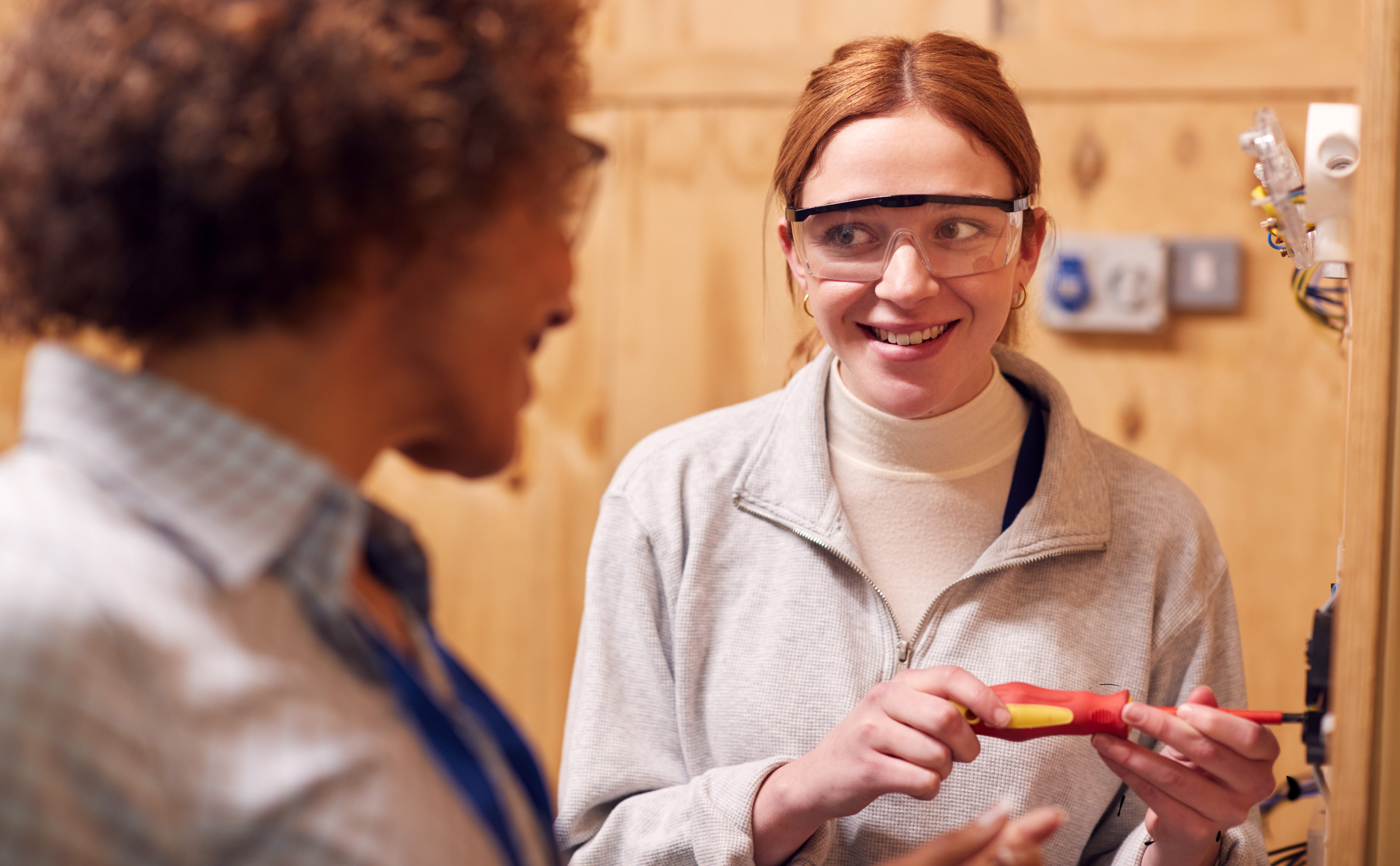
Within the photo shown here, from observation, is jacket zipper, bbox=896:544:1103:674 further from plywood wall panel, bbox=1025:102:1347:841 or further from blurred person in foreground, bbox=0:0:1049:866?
plywood wall panel, bbox=1025:102:1347:841

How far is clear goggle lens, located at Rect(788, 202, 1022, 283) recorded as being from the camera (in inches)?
46.6

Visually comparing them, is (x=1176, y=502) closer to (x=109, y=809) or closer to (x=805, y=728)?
(x=805, y=728)

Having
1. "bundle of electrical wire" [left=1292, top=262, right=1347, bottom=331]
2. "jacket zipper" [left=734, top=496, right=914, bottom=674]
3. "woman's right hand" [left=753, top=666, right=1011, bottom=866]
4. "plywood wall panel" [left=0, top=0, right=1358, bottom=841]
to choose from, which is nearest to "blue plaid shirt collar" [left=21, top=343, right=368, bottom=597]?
"woman's right hand" [left=753, top=666, right=1011, bottom=866]

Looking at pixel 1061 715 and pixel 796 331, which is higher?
pixel 796 331

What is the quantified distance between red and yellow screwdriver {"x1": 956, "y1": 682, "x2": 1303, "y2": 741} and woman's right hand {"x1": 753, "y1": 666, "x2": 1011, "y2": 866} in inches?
0.6

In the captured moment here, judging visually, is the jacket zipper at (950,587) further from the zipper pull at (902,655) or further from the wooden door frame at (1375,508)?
the wooden door frame at (1375,508)

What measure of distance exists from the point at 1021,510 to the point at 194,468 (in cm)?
88

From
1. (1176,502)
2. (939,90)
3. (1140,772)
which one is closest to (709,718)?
(1140,772)

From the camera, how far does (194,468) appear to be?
60 cm

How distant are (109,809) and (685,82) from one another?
2.04m

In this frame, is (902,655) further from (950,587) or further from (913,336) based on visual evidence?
(913,336)

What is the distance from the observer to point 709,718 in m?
1.22

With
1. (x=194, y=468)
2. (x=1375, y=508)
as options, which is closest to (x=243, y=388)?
(x=194, y=468)

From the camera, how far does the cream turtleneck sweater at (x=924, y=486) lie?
1235mm
